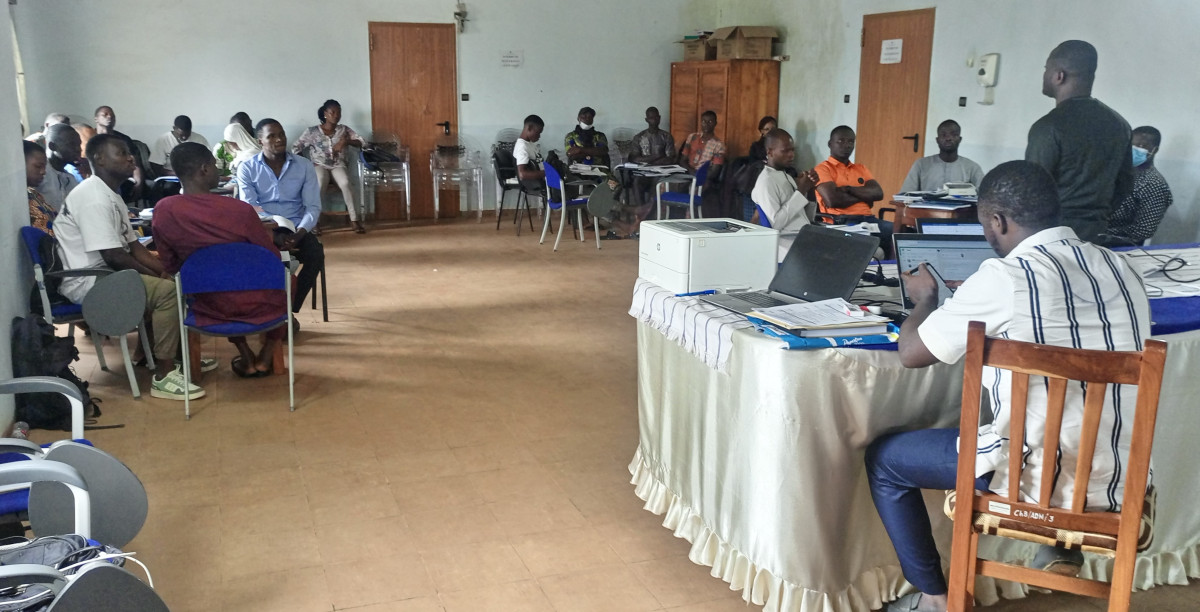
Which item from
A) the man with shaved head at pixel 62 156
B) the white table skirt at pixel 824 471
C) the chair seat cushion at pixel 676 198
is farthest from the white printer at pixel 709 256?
the chair seat cushion at pixel 676 198

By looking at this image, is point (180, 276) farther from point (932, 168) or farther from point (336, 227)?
point (336, 227)

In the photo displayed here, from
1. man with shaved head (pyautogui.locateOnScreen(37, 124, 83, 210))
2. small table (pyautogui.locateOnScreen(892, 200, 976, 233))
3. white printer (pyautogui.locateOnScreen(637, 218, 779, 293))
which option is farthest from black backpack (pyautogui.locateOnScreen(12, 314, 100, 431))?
small table (pyautogui.locateOnScreen(892, 200, 976, 233))

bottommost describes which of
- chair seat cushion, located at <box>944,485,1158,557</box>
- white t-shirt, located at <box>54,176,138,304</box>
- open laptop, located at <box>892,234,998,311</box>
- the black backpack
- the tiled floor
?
the tiled floor

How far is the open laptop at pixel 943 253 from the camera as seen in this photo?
2.81 m

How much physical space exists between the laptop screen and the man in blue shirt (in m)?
3.29

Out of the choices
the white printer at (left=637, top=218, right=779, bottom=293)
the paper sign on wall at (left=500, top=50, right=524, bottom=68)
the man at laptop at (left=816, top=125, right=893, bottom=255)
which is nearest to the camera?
the white printer at (left=637, top=218, right=779, bottom=293)

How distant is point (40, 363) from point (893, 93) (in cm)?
705

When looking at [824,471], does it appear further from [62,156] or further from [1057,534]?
[62,156]

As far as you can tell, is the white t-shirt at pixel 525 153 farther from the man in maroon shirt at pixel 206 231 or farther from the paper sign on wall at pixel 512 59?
the man in maroon shirt at pixel 206 231

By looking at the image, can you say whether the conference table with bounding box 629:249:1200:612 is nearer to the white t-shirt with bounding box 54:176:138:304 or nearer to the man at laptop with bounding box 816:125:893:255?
the white t-shirt with bounding box 54:176:138:304

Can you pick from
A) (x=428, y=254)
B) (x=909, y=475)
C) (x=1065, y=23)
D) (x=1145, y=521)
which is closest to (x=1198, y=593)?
(x=1145, y=521)

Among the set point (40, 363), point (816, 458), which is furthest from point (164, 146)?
point (816, 458)

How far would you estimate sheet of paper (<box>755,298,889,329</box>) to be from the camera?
2369mm

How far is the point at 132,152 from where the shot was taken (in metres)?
5.81
